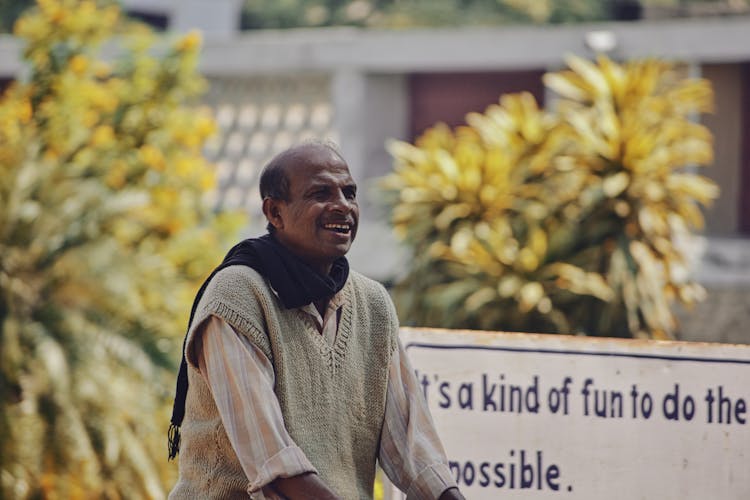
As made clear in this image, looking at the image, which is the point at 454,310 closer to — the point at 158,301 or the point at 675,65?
the point at 158,301

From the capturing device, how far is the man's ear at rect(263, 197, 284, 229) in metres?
2.84

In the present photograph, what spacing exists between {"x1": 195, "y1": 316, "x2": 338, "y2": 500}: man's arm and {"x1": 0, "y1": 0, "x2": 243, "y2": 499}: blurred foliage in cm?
509

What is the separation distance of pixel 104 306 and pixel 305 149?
17.8ft

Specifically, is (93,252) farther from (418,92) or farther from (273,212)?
(418,92)

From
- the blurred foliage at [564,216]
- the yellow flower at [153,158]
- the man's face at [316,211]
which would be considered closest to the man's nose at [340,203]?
the man's face at [316,211]

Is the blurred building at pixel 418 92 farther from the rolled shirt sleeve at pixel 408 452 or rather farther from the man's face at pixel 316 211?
the man's face at pixel 316 211

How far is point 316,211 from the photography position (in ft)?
9.12

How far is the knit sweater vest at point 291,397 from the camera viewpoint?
2.72 meters

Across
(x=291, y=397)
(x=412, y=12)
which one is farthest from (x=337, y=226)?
(x=412, y=12)

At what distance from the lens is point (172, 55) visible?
9.50 m

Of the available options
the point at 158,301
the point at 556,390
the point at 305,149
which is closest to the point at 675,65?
the point at 158,301

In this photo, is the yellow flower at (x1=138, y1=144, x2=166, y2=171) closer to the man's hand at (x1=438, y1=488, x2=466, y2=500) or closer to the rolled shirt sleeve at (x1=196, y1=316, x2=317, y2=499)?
the man's hand at (x1=438, y1=488, x2=466, y2=500)

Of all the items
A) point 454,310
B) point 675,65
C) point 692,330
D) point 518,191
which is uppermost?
point 675,65

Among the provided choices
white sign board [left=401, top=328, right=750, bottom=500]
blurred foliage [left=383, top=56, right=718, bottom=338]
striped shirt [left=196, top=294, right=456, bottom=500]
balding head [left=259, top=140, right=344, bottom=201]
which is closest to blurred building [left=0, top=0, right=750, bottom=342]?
blurred foliage [left=383, top=56, right=718, bottom=338]
